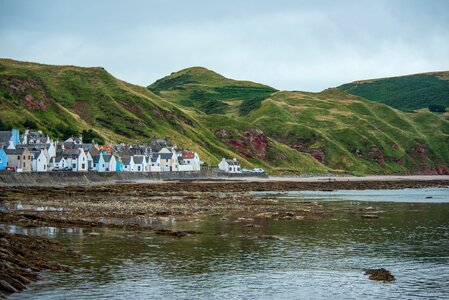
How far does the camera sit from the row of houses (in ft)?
409

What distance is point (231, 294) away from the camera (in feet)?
100

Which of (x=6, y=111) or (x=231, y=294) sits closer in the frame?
(x=231, y=294)

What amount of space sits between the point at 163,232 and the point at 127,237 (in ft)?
12.6

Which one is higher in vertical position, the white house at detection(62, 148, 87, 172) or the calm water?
the white house at detection(62, 148, 87, 172)

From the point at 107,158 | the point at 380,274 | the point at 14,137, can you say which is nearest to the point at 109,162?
the point at 107,158

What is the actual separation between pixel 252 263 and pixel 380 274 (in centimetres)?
849

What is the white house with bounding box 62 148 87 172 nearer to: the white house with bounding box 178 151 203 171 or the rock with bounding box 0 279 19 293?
the white house with bounding box 178 151 203 171

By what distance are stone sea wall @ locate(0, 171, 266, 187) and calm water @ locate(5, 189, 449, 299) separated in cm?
5753

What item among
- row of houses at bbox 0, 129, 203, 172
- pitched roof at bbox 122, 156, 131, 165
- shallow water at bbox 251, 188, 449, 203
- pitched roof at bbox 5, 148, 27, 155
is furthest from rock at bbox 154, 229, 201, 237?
pitched roof at bbox 122, 156, 131, 165

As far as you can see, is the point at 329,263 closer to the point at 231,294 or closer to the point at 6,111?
the point at 231,294

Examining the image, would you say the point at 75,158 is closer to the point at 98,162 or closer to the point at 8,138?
the point at 98,162

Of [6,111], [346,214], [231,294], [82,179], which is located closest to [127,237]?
[231,294]

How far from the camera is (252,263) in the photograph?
3856 cm

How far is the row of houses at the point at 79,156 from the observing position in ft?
409
